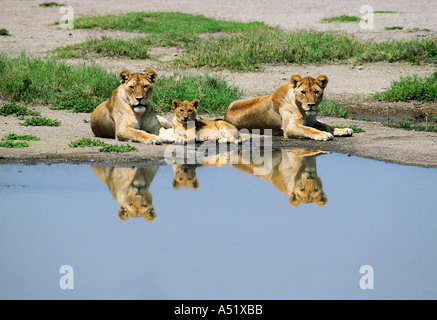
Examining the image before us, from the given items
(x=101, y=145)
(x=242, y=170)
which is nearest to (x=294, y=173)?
(x=242, y=170)

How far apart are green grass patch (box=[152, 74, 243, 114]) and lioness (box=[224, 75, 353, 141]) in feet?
4.01

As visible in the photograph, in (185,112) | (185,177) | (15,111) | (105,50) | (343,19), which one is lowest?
(185,177)

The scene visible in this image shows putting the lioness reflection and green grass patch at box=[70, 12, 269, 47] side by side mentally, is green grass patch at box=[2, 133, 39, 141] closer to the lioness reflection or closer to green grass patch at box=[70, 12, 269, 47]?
the lioness reflection

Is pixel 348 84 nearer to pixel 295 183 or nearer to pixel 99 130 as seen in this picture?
pixel 99 130

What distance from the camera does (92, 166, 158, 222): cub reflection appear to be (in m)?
6.90

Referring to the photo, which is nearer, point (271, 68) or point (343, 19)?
point (271, 68)

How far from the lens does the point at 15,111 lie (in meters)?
11.8

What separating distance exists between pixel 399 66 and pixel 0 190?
1063cm

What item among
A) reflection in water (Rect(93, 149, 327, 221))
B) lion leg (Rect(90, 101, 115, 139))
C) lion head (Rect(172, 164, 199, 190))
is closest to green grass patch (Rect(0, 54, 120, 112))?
lion leg (Rect(90, 101, 115, 139))

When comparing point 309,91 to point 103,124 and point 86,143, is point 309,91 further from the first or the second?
point 86,143

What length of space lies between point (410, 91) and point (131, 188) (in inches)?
294
